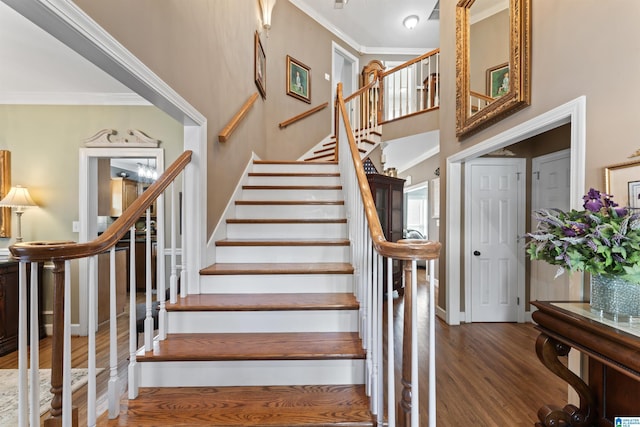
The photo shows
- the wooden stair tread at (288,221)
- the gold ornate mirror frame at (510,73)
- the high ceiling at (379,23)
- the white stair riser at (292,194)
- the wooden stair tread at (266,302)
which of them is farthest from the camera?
the high ceiling at (379,23)

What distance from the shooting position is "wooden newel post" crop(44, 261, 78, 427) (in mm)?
1098

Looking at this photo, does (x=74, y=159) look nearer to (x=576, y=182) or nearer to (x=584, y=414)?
(x=576, y=182)

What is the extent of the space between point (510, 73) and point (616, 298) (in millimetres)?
1674

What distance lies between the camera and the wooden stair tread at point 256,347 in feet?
5.37

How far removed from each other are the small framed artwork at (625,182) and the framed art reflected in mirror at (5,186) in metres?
5.10

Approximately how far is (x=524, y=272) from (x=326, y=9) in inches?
215

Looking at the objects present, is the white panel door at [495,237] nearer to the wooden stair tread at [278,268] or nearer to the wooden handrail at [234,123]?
the wooden stair tread at [278,268]

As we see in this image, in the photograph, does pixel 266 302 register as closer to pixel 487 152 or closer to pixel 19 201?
pixel 487 152

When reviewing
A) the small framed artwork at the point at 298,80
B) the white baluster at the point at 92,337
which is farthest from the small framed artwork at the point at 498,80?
the small framed artwork at the point at 298,80

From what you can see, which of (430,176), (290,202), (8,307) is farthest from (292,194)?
(430,176)

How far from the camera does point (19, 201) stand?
306 centimetres

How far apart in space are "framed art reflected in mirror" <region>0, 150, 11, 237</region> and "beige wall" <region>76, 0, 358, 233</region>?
2.50 metres

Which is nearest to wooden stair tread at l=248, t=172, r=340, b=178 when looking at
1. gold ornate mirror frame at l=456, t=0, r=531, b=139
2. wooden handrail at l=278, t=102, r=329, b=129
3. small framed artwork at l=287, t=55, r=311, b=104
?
gold ornate mirror frame at l=456, t=0, r=531, b=139

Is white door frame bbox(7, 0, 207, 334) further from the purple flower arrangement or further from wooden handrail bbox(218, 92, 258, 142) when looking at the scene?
the purple flower arrangement
